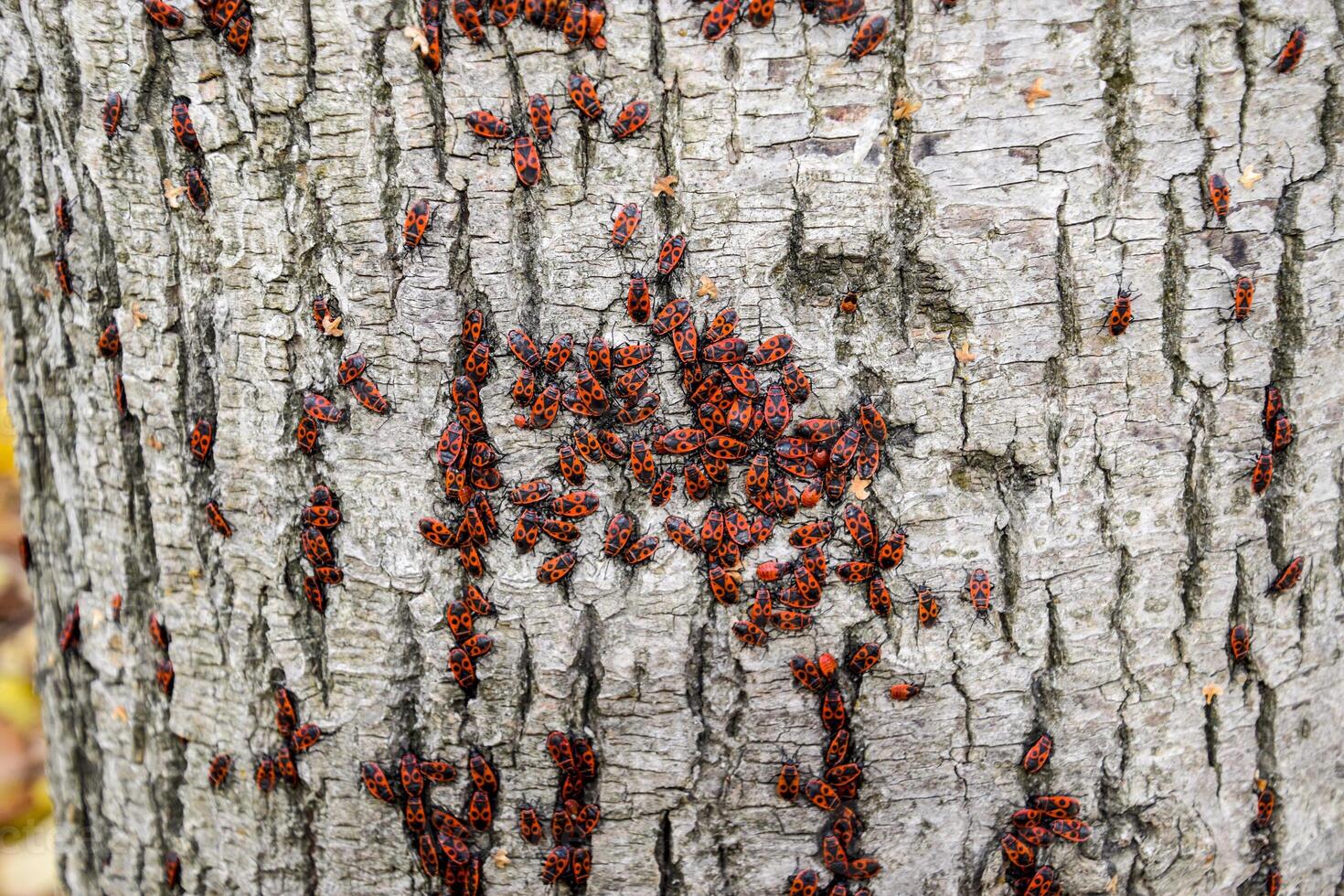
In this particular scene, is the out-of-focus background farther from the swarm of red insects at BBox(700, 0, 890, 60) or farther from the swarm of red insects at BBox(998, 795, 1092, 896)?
the swarm of red insects at BBox(998, 795, 1092, 896)

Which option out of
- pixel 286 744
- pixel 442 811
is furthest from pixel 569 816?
pixel 286 744

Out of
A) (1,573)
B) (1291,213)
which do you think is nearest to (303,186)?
(1291,213)

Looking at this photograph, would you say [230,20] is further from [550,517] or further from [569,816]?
[569,816]

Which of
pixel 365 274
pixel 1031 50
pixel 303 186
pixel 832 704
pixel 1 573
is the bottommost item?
pixel 1 573

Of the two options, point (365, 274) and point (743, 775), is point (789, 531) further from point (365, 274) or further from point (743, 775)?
point (365, 274)

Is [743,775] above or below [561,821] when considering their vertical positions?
above

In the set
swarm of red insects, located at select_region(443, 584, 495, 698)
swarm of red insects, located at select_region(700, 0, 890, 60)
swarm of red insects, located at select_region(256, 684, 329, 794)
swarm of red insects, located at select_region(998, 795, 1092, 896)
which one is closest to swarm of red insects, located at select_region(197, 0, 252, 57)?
swarm of red insects, located at select_region(700, 0, 890, 60)
